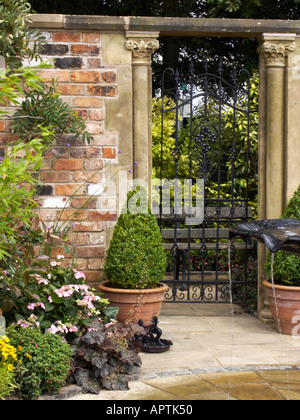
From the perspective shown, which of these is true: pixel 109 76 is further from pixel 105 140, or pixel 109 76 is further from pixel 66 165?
pixel 66 165

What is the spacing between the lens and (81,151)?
5230mm

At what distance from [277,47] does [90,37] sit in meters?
1.75

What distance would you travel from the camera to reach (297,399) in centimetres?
344

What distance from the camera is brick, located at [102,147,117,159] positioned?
Result: 5.27 m

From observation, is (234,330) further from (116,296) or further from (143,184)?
(143,184)

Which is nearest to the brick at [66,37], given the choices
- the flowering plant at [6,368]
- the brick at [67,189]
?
the brick at [67,189]

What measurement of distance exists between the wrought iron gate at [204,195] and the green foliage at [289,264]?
505 millimetres

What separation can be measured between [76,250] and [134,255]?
0.65 m

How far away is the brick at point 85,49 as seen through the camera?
5.23 m

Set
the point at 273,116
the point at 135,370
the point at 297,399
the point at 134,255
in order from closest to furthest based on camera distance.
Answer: the point at 297,399 < the point at 135,370 < the point at 134,255 < the point at 273,116

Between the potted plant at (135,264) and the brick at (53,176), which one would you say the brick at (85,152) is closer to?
the brick at (53,176)

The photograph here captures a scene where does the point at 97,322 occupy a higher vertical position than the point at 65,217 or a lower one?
lower

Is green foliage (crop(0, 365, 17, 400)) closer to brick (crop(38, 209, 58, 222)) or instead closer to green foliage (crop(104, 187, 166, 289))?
green foliage (crop(104, 187, 166, 289))

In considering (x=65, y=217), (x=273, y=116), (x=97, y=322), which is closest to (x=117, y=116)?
(x=65, y=217)
